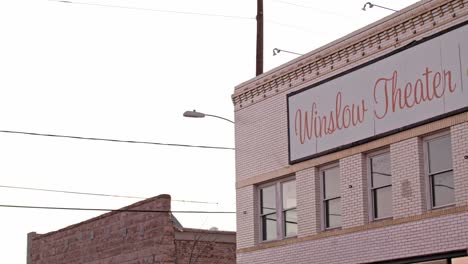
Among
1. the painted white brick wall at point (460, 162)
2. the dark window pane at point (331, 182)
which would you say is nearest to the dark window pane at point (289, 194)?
the dark window pane at point (331, 182)

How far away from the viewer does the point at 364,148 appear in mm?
23734

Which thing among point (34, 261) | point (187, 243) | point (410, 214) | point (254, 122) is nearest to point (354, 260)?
point (410, 214)

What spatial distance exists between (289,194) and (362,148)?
3401mm

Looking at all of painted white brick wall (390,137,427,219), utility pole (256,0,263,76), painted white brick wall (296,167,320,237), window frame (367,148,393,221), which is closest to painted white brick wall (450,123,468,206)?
painted white brick wall (390,137,427,219)

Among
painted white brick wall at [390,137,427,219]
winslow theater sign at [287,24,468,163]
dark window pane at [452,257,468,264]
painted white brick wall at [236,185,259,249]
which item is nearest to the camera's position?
dark window pane at [452,257,468,264]

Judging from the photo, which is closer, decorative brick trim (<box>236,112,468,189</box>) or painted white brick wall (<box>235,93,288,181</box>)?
decorative brick trim (<box>236,112,468,189</box>)

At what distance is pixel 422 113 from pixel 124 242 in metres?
17.0

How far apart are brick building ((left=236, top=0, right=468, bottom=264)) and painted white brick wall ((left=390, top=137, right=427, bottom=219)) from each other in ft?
0.09

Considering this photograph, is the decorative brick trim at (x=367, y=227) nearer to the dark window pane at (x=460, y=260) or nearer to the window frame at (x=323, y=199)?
the window frame at (x=323, y=199)

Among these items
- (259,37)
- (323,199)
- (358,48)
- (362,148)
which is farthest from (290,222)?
(259,37)

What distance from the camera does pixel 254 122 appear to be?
27.9 m

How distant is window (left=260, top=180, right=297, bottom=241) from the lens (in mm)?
26391

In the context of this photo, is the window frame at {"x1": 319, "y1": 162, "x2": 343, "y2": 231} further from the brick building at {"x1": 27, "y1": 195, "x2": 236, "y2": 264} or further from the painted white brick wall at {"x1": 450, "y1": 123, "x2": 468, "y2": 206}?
the brick building at {"x1": 27, "y1": 195, "x2": 236, "y2": 264}

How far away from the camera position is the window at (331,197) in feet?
81.6
